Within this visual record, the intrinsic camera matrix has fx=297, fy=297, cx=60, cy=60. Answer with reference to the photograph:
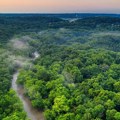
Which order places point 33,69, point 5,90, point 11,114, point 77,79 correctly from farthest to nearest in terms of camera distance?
point 33,69, point 77,79, point 5,90, point 11,114

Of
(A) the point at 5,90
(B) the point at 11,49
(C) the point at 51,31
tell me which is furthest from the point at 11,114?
(C) the point at 51,31

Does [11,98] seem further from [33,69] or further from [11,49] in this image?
[11,49]

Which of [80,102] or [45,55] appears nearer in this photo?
[80,102]

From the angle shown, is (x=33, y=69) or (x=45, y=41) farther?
(x=45, y=41)

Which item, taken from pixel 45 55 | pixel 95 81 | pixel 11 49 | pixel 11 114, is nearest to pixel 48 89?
pixel 95 81

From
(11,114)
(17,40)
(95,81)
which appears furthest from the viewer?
(17,40)

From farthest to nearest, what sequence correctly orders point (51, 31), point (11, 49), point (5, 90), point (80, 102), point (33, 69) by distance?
point (51, 31) → point (11, 49) → point (33, 69) → point (5, 90) → point (80, 102)

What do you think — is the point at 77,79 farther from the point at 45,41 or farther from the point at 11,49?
the point at 45,41

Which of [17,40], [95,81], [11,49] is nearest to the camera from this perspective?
[95,81]
